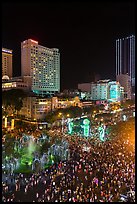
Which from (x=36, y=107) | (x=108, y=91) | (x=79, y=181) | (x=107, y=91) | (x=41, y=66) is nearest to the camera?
(x=79, y=181)

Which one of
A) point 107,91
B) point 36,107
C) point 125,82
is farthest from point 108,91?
point 36,107

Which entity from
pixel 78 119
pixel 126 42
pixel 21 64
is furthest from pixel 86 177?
pixel 126 42

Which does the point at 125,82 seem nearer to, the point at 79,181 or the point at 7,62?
the point at 7,62

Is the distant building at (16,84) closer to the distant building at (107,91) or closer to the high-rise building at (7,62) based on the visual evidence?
the high-rise building at (7,62)

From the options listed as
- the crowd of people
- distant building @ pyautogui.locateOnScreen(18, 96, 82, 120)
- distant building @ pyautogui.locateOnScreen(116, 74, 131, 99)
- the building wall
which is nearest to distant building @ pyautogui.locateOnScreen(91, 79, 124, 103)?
the building wall

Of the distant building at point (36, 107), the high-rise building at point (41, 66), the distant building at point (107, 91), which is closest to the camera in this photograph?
the distant building at point (36, 107)

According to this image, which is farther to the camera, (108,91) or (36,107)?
(108,91)

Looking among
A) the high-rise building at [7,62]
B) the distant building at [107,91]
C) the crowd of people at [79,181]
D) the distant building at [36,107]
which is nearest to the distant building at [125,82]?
the distant building at [107,91]
